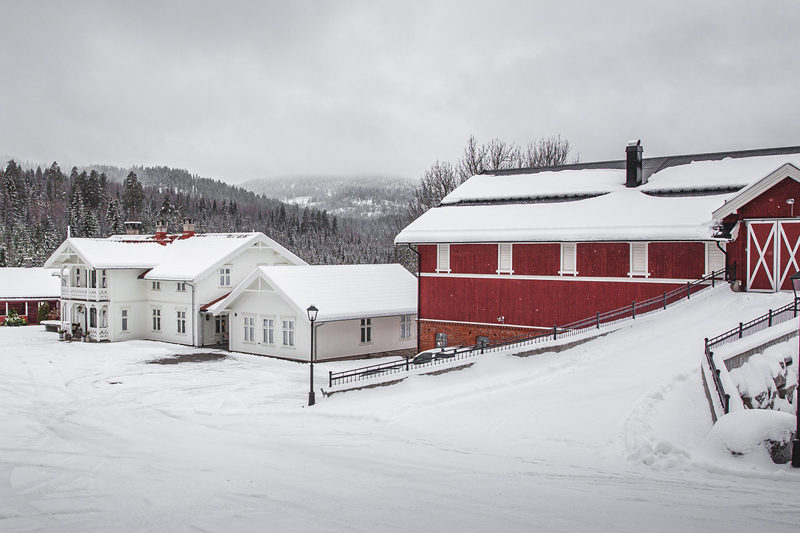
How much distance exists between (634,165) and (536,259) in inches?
264

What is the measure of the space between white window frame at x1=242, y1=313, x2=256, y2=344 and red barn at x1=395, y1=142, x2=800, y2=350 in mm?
9523

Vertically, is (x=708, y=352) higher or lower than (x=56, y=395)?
higher

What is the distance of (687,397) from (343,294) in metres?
20.0

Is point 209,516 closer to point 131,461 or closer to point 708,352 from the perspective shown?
point 131,461

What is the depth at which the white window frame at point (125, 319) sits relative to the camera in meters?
38.4

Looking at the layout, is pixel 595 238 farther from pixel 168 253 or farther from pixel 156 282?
pixel 168 253

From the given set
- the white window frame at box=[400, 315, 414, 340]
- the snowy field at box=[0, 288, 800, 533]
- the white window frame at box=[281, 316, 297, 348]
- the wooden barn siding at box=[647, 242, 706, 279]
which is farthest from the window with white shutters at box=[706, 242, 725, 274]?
the white window frame at box=[281, 316, 297, 348]

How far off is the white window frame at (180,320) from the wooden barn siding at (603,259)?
24157mm

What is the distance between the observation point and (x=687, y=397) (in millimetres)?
14227

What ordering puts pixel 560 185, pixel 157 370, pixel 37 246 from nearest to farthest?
pixel 157 370 < pixel 560 185 < pixel 37 246

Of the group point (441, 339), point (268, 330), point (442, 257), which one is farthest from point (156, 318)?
point (442, 257)

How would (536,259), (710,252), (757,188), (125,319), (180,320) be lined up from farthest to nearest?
1. (125,319)
2. (180,320)
3. (536,259)
4. (710,252)
5. (757,188)

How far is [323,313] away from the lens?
28969mm

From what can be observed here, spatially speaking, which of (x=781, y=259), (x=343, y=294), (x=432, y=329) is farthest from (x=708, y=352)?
(x=343, y=294)
